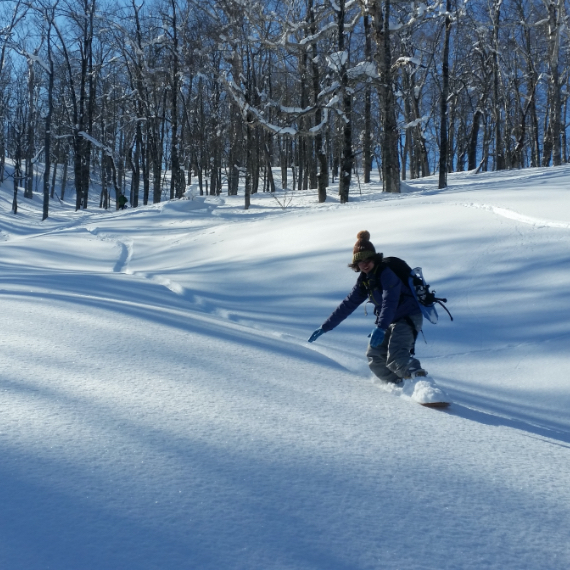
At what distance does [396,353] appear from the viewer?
4188 mm

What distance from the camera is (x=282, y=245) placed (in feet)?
34.4

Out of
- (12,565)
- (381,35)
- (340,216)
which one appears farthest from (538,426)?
(381,35)

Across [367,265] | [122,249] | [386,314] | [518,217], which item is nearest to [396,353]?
[386,314]

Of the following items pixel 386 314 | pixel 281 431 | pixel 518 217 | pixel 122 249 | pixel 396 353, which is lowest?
pixel 281 431

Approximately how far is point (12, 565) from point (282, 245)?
901 centimetres

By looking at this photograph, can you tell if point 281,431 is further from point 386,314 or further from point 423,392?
point 386,314

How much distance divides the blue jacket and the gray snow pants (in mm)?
77

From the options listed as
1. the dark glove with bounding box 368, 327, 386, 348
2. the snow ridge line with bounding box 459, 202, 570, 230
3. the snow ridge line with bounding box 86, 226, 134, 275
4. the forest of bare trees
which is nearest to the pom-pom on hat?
the dark glove with bounding box 368, 327, 386, 348

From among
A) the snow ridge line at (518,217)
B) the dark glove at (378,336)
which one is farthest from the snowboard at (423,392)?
the snow ridge line at (518,217)

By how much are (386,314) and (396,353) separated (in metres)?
0.32

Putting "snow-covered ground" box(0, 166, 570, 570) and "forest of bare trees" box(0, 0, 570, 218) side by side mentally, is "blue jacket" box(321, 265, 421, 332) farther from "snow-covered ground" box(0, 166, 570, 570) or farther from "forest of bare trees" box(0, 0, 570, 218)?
"forest of bare trees" box(0, 0, 570, 218)

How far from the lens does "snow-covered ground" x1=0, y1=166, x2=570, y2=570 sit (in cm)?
191

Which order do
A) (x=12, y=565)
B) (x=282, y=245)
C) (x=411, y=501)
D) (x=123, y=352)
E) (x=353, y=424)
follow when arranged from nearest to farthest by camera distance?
(x=12, y=565) < (x=411, y=501) < (x=353, y=424) < (x=123, y=352) < (x=282, y=245)

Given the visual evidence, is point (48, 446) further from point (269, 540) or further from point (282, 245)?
point (282, 245)
